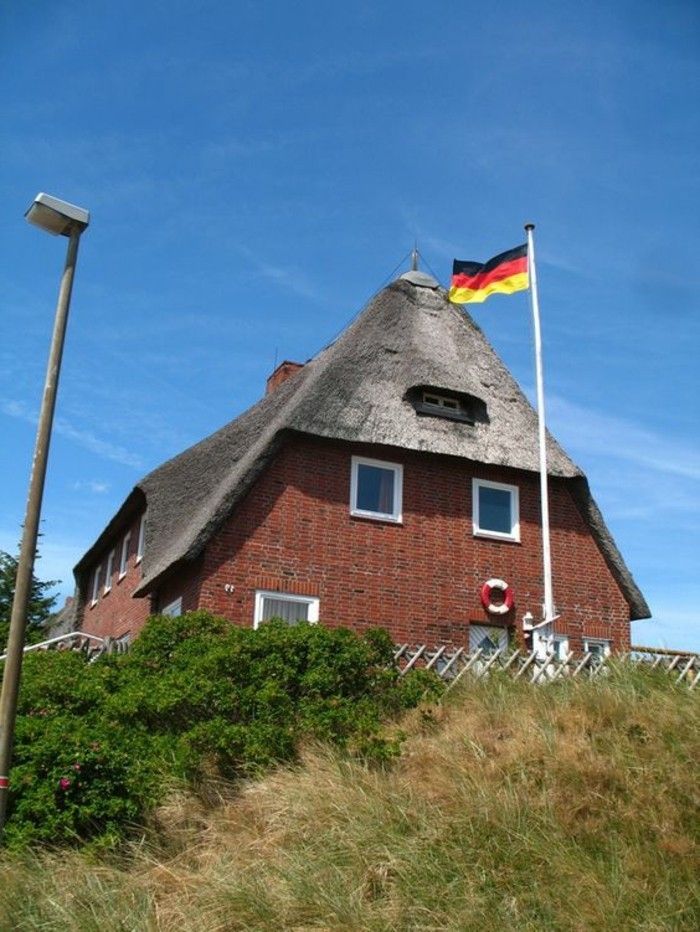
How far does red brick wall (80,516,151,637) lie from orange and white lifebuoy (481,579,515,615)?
6441 mm

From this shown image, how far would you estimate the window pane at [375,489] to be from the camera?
18.2m

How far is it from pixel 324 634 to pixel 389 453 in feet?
22.9

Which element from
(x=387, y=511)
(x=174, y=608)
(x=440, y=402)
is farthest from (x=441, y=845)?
(x=440, y=402)

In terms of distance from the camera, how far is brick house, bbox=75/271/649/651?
1691 cm

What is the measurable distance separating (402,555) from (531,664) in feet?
16.1

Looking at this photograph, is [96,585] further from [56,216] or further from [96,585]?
A: [56,216]

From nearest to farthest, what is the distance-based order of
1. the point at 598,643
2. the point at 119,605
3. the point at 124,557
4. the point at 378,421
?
the point at 378,421 < the point at 598,643 < the point at 119,605 < the point at 124,557

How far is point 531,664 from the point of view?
1339cm

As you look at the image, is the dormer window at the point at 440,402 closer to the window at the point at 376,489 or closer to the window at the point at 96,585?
the window at the point at 376,489

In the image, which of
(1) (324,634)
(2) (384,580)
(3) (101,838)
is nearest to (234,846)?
(3) (101,838)

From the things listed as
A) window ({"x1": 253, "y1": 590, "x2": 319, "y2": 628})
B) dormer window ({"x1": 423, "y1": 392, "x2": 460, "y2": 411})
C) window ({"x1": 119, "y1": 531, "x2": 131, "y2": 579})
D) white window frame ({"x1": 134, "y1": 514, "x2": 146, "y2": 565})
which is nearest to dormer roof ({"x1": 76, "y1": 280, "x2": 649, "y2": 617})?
dormer window ({"x1": 423, "y1": 392, "x2": 460, "y2": 411})

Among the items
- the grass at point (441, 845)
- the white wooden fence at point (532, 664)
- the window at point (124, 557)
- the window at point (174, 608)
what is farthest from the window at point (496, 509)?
the grass at point (441, 845)

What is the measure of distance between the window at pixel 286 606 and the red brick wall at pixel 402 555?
0.13 meters

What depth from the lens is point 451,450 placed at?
18469 mm
